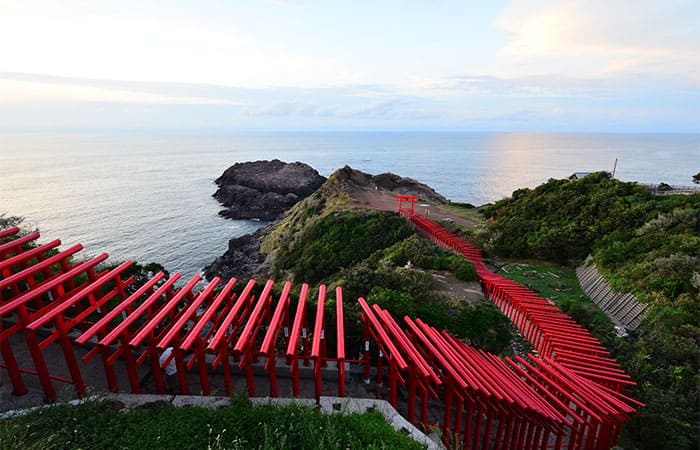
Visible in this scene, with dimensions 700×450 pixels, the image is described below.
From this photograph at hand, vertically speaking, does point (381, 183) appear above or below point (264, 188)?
above

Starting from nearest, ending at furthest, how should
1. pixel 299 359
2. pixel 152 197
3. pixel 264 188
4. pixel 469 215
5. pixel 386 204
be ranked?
pixel 299 359
pixel 469 215
pixel 386 204
pixel 152 197
pixel 264 188

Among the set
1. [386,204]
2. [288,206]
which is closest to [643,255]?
[386,204]

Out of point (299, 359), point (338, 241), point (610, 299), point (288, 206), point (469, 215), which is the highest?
point (299, 359)

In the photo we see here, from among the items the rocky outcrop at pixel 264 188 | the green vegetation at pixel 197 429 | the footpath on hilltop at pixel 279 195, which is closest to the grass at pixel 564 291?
the footpath on hilltop at pixel 279 195

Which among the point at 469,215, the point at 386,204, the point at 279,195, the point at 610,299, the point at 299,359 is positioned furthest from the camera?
the point at 279,195

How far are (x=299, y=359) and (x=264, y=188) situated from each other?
69869 mm

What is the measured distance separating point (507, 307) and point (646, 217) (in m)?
13.0

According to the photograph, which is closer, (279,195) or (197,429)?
(197,429)

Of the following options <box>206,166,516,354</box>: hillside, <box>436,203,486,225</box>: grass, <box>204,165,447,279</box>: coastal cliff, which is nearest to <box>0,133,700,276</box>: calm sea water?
<box>204,165,447,279</box>: coastal cliff

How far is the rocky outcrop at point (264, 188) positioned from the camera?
6625 centimetres

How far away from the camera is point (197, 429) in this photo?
249 inches

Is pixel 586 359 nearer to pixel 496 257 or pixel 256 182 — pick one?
pixel 496 257

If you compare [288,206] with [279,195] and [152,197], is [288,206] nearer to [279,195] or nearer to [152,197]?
[279,195]

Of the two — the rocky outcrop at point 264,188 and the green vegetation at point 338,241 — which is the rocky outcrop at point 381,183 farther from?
the rocky outcrop at point 264,188
